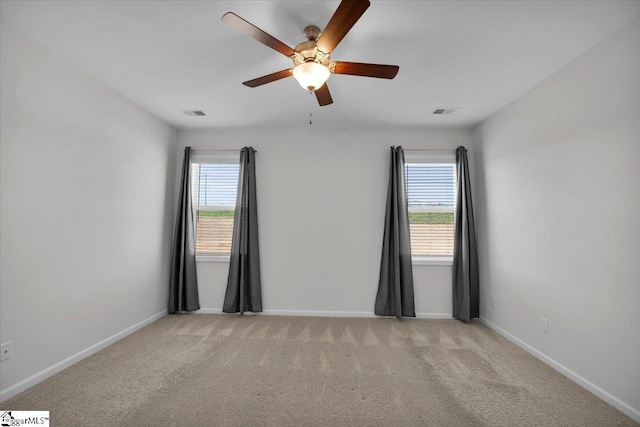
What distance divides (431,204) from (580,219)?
69.0 inches

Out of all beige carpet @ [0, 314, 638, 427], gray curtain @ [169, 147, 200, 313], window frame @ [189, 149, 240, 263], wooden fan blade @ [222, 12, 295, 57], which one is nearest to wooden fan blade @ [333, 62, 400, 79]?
wooden fan blade @ [222, 12, 295, 57]

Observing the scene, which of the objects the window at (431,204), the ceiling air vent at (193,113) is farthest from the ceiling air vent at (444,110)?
the ceiling air vent at (193,113)

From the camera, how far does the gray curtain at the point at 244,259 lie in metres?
3.67

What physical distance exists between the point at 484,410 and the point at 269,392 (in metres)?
1.46

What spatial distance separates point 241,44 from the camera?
2.07 meters

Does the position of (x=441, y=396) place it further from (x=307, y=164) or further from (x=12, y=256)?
(x=12, y=256)

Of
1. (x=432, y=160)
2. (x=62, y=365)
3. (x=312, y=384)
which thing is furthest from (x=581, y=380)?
(x=62, y=365)

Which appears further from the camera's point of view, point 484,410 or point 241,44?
point 241,44

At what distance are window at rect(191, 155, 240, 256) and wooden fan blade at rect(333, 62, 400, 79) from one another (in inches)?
95.7

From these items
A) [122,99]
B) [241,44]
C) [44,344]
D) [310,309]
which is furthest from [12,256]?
[310,309]

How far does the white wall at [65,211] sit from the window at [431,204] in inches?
135

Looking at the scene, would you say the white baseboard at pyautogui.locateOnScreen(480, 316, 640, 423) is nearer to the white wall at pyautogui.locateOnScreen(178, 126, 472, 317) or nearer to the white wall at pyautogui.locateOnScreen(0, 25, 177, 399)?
the white wall at pyautogui.locateOnScreen(178, 126, 472, 317)

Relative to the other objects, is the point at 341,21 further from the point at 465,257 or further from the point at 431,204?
the point at 465,257

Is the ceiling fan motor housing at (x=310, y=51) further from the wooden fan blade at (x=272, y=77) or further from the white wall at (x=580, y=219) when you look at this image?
the white wall at (x=580, y=219)
